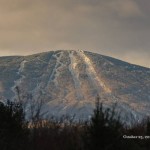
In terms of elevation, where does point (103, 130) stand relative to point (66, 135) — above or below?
above

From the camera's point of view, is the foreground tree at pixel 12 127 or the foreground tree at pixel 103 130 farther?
the foreground tree at pixel 103 130

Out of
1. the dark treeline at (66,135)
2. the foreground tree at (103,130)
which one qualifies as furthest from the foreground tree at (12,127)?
the foreground tree at (103,130)

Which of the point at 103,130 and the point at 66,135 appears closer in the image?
the point at 103,130

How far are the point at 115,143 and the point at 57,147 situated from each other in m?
1.53

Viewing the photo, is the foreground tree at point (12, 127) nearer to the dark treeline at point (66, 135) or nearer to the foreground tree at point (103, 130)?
the dark treeline at point (66, 135)

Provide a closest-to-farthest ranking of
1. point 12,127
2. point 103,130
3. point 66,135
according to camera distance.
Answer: point 103,130
point 12,127
point 66,135

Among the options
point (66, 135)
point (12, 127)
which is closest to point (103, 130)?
point (66, 135)

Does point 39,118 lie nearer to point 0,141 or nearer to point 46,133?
point 46,133

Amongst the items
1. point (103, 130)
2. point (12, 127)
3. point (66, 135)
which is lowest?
point (66, 135)

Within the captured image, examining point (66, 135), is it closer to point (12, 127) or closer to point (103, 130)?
point (12, 127)

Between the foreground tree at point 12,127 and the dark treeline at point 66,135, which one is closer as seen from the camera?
the foreground tree at point 12,127

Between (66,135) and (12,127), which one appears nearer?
(12,127)

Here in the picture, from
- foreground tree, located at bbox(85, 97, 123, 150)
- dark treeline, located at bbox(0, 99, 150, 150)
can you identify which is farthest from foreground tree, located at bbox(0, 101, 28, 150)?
foreground tree, located at bbox(85, 97, 123, 150)

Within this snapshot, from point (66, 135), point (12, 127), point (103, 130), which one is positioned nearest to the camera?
point (103, 130)
